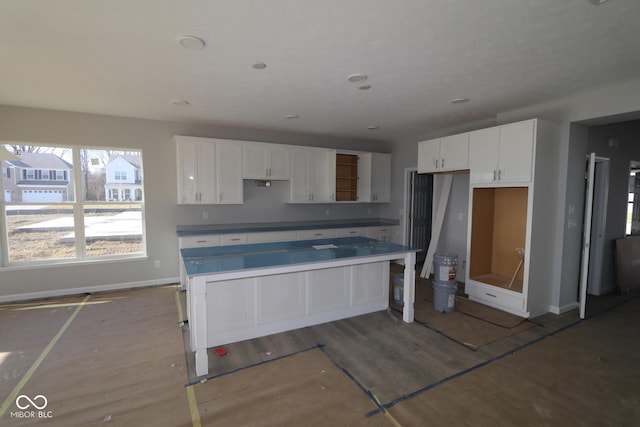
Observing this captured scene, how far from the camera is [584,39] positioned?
2215mm

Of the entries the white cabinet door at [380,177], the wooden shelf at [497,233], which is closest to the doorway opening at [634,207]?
the wooden shelf at [497,233]

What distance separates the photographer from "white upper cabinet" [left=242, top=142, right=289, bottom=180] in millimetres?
5164

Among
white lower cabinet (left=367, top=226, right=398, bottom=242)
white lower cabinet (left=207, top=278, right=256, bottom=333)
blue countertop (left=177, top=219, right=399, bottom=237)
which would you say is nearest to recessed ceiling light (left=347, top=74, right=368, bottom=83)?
white lower cabinet (left=207, top=278, right=256, bottom=333)

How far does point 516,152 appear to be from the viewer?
11.6ft

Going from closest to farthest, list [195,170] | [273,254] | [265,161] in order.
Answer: [273,254] → [195,170] → [265,161]

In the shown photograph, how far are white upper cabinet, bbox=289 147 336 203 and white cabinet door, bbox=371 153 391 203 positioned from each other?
0.94 m

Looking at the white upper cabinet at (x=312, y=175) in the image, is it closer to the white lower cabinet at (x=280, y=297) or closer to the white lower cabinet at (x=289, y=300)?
the white lower cabinet at (x=289, y=300)

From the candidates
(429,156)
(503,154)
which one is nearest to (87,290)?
(429,156)

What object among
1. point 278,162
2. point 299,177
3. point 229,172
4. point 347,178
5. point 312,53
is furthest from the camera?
point 347,178

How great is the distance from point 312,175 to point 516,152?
3.34 meters

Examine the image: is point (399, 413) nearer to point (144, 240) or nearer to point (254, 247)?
point (254, 247)

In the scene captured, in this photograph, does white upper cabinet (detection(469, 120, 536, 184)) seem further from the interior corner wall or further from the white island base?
the interior corner wall

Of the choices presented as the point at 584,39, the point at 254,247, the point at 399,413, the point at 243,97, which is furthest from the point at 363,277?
the point at 584,39

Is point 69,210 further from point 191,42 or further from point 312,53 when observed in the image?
point 312,53
